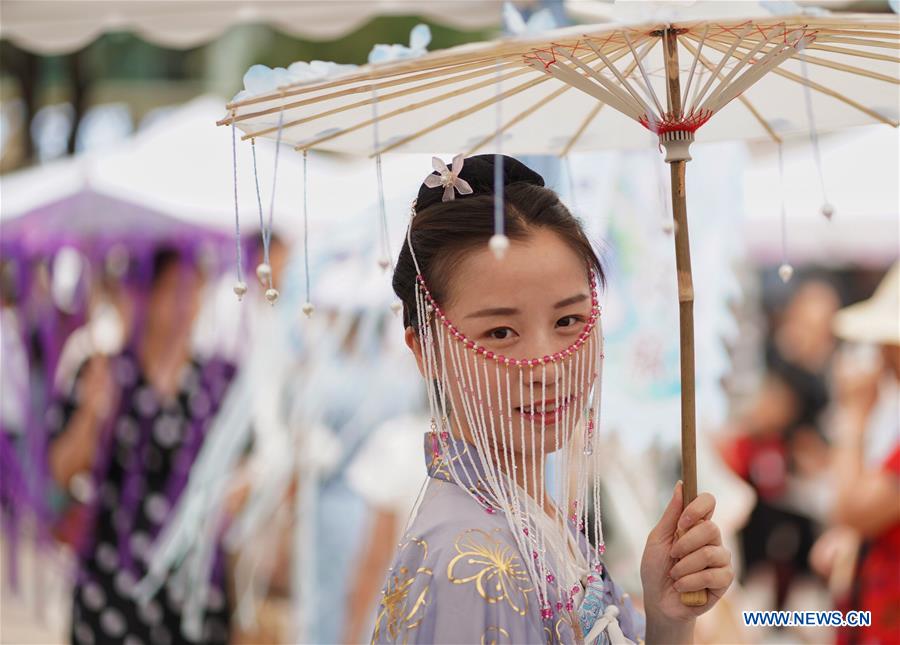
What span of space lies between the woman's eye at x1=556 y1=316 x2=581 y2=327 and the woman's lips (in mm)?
101

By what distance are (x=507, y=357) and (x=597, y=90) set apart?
0.39 m

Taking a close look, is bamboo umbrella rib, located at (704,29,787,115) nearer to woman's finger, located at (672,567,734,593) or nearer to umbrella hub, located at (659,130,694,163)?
umbrella hub, located at (659,130,694,163)

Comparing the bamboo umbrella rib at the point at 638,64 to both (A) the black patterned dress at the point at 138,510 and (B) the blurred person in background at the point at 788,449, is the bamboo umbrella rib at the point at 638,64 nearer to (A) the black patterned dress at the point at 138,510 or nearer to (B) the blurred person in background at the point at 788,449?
(A) the black patterned dress at the point at 138,510

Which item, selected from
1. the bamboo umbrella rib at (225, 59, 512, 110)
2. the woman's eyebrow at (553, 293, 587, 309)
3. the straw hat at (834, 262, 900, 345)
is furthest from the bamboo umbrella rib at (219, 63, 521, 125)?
the straw hat at (834, 262, 900, 345)

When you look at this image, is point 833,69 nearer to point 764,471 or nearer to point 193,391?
point 193,391

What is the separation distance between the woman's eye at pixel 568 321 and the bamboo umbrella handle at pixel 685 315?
0.48 ft

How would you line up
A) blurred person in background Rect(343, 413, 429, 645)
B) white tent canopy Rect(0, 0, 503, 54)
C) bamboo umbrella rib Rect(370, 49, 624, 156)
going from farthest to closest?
blurred person in background Rect(343, 413, 429, 645) < white tent canopy Rect(0, 0, 503, 54) < bamboo umbrella rib Rect(370, 49, 624, 156)

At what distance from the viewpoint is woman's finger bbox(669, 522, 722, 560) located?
1.55 meters

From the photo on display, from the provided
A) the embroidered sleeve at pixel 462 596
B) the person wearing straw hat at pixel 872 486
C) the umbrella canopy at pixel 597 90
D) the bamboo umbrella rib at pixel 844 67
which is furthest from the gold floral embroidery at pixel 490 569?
the person wearing straw hat at pixel 872 486

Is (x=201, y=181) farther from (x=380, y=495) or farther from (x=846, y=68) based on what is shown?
(x=846, y=68)

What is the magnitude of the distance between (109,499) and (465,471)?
325 centimetres

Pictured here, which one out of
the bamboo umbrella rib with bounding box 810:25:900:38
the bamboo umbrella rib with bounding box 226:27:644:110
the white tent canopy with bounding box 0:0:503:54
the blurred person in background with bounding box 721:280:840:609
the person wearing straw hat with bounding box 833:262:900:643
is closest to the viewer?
the bamboo umbrella rib with bounding box 226:27:644:110

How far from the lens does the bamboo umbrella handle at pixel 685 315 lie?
5.04 feet

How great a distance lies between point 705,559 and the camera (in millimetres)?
1540
